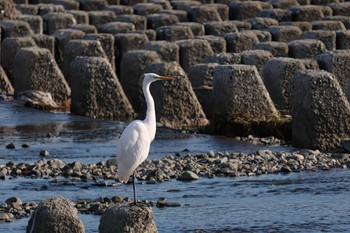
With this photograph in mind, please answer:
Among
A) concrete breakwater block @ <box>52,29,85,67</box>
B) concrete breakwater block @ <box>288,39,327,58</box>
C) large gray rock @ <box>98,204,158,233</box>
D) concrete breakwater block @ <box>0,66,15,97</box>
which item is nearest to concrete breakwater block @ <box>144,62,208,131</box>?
concrete breakwater block @ <box>0,66,15,97</box>

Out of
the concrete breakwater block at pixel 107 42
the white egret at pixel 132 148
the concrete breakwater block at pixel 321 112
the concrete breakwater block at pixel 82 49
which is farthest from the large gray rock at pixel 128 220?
the concrete breakwater block at pixel 107 42

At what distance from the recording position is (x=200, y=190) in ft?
45.1

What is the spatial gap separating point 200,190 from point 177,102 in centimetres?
443

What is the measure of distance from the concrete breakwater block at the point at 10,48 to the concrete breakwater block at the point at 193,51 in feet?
7.84

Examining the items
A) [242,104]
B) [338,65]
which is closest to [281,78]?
[338,65]

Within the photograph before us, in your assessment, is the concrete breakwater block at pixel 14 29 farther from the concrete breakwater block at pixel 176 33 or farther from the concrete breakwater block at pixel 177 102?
the concrete breakwater block at pixel 177 102

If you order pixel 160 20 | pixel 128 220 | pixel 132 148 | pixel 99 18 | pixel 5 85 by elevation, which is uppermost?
pixel 132 148

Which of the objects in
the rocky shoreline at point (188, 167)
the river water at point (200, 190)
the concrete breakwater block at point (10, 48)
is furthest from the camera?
the concrete breakwater block at point (10, 48)

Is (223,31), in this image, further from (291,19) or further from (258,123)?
(258,123)

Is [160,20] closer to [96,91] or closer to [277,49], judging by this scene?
[277,49]

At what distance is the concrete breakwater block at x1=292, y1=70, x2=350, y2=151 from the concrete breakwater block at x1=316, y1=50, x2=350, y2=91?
2.78 m

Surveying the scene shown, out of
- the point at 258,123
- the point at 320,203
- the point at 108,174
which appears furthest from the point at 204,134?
the point at 320,203

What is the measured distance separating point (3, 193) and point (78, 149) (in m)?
2.82

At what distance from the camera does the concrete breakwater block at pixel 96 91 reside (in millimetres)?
18734
